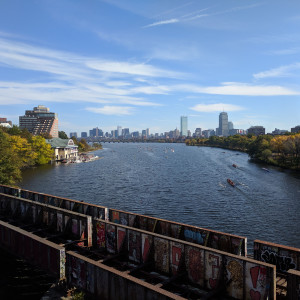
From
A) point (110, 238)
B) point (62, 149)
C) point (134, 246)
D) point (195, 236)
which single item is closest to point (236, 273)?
point (195, 236)

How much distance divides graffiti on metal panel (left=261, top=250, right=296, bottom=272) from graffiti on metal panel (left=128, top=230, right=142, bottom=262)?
26.2 ft

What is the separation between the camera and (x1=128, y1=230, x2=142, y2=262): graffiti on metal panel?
766 inches

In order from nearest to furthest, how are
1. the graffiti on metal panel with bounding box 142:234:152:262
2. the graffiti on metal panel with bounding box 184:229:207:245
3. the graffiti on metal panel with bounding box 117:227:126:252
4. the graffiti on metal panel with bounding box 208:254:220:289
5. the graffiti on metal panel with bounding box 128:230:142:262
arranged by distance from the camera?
the graffiti on metal panel with bounding box 208:254:220:289 < the graffiti on metal panel with bounding box 142:234:152:262 < the graffiti on metal panel with bounding box 128:230:142:262 < the graffiti on metal panel with bounding box 117:227:126:252 < the graffiti on metal panel with bounding box 184:229:207:245

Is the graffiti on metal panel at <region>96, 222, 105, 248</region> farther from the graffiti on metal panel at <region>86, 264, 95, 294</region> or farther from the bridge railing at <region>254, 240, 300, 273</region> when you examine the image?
the bridge railing at <region>254, 240, 300, 273</region>

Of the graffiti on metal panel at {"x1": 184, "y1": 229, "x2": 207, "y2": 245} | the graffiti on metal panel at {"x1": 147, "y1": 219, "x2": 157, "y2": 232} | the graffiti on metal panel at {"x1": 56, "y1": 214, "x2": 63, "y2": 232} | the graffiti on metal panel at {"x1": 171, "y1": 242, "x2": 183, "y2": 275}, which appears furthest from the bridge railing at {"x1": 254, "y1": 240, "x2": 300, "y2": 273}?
the graffiti on metal panel at {"x1": 56, "y1": 214, "x2": 63, "y2": 232}

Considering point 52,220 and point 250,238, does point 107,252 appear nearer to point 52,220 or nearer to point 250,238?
point 52,220

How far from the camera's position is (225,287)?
614 inches

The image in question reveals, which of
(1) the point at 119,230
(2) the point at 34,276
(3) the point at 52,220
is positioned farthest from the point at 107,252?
(3) the point at 52,220

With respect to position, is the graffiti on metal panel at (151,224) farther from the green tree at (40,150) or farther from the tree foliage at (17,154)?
the green tree at (40,150)

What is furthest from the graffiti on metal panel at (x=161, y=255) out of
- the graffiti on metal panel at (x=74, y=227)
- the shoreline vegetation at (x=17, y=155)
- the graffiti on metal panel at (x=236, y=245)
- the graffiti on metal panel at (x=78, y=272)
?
the shoreline vegetation at (x=17, y=155)

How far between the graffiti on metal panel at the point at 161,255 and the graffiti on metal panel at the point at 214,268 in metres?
3.08

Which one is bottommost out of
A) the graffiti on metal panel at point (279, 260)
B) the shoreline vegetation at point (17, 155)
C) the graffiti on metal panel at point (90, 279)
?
the graffiti on metal panel at point (90, 279)

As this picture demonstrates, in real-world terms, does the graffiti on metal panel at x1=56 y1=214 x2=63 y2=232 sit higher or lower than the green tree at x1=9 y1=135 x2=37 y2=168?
lower

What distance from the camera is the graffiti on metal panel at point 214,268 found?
1566cm
